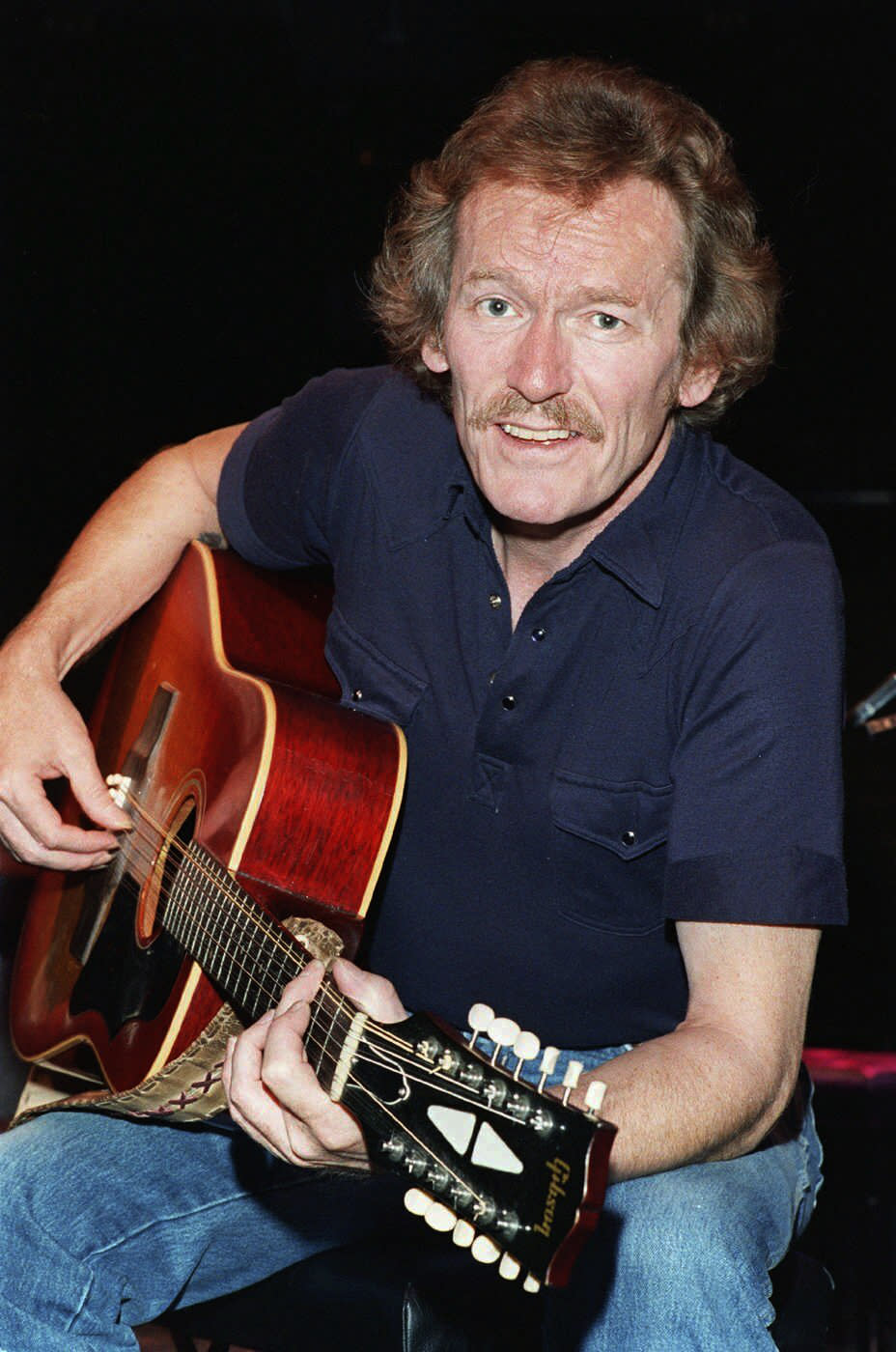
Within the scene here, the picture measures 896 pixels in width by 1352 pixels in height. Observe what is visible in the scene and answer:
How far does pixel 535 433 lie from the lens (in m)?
1.74

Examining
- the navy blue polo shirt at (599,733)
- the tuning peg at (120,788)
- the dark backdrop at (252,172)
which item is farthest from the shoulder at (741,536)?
the dark backdrop at (252,172)

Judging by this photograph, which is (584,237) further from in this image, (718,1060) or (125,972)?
(125,972)

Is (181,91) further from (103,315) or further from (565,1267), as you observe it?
(565,1267)

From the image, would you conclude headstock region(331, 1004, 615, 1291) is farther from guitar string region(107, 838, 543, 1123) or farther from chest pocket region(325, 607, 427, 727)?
chest pocket region(325, 607, 427, 727)

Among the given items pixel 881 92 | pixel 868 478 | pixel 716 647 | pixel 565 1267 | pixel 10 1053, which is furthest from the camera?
pixel 868 478

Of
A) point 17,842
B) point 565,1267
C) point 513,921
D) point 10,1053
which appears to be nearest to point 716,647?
point 513,921

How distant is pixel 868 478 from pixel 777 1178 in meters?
4.84

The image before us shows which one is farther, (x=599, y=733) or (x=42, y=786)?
(x=42, y=786)

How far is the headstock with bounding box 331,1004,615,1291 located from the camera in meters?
1.14

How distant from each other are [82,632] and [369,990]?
0.98 m

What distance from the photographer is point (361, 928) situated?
5.64ft

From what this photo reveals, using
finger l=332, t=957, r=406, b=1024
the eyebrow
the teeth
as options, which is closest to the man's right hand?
finger l=332, t=957, r=406, b=1024

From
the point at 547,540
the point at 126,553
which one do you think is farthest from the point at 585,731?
the point at 126,553

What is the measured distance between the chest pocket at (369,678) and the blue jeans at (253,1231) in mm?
487
